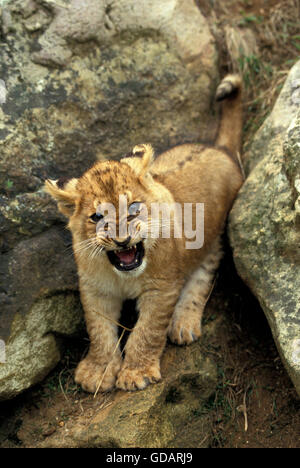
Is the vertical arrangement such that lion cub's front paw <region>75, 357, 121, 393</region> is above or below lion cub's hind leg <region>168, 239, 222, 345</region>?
below

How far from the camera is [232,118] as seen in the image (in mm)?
6223

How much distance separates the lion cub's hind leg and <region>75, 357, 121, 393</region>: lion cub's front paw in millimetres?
624

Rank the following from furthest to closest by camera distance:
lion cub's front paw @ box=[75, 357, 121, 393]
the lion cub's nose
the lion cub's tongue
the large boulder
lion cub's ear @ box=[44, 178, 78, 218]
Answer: the large boulder → lion cub's front paw @ box=[75, 357, 121, 393] → lion cub's ear @ box=[44, 178, 78, 218] → the lion cub's tongue → the lion cub's nose

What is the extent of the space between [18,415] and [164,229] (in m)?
2.17

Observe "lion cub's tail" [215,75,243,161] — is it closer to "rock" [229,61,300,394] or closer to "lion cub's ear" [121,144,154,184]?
"rock" [229,61,300,394]

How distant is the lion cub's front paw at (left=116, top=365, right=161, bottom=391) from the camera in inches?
182

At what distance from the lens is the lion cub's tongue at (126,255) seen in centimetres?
437

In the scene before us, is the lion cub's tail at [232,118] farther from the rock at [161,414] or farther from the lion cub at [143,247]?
the rock at [161,414]

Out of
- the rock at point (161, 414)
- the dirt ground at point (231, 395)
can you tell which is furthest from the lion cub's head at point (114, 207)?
the dirt ground at point (231, 395)

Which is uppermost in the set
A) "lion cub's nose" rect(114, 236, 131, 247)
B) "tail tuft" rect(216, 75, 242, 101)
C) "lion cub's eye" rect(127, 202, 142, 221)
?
"tail tuft" rect(216, 75, 242, 101)

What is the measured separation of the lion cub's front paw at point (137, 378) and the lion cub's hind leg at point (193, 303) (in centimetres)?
48

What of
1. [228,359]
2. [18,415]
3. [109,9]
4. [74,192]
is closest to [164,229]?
[74,192]

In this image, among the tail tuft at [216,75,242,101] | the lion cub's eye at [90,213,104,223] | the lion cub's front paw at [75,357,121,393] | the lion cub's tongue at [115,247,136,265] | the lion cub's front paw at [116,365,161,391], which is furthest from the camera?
the tail tuft at [216,75,242,101]

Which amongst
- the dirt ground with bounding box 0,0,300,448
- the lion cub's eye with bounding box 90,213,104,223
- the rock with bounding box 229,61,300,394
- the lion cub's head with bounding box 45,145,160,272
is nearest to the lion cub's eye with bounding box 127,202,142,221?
the lion cub's head with bounding box 45,145,160,272
